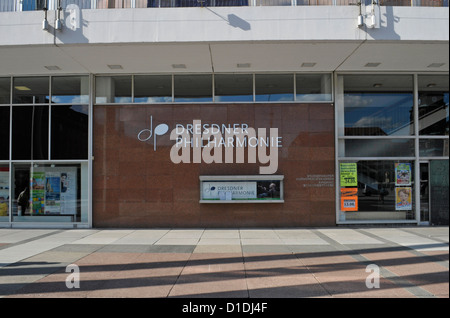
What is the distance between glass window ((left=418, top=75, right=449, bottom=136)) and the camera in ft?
36.3

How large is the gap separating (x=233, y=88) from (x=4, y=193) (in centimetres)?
856

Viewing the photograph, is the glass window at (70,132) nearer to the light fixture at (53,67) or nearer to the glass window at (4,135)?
the light fixture at (53,67)

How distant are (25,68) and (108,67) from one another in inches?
106

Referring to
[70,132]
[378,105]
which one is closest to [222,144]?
[70,132]

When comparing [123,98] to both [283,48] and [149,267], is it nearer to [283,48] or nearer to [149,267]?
[283,48]

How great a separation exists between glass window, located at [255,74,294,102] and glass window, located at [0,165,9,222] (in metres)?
8.88

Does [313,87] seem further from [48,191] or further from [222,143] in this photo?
[48,191]

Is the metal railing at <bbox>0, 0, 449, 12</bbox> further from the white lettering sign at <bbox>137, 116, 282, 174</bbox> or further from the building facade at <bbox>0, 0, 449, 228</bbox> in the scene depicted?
→ the white lettering sign at <bbox>137, 116, 282, 174</bbox>

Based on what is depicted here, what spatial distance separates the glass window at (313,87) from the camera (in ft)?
36.3

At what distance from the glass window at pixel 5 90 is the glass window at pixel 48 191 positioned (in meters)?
2.25

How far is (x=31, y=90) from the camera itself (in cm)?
1136

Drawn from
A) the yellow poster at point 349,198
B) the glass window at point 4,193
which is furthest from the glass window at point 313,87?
the glass window at point 4,193

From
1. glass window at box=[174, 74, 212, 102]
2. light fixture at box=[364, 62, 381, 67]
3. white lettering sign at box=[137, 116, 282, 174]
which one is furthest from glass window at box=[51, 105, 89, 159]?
light fixture at box=[364, 62, 381, 67]

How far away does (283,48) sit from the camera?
29.7 ft
